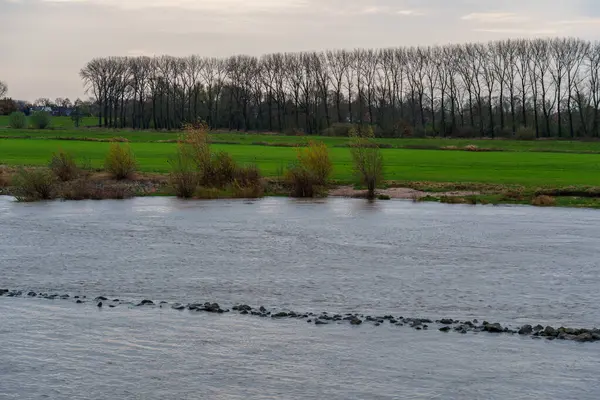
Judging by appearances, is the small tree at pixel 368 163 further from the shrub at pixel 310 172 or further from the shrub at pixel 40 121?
the shrub at pixel 40 121

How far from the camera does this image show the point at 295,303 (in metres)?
21.1

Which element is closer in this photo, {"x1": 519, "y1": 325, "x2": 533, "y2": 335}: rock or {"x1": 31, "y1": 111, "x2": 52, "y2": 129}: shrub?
{"x1": 519, "y1": 325, "x2": 533, "y2": 335}: rock

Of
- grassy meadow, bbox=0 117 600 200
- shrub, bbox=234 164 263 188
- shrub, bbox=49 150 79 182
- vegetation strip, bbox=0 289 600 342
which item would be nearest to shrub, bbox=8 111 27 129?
grassy meadow, bbox=0 117 600 200

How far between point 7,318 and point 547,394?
12.0 metres

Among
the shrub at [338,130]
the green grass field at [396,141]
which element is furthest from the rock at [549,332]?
the shrub at [338,130]

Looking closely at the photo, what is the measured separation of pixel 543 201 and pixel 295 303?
28033 mm

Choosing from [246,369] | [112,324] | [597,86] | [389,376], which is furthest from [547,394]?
[597,86]

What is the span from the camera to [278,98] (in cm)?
13812

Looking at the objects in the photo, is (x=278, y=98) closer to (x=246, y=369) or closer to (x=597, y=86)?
(x=597, y=86)

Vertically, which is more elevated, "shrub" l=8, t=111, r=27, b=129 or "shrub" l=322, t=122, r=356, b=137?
"shrub" l=8, t=111, r=27, b=129

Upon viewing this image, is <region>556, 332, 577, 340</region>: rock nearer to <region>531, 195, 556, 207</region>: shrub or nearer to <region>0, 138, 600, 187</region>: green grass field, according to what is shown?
<region>531, 195, 556, 207</region>: shrub

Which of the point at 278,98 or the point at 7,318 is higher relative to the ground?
the point at 278,98

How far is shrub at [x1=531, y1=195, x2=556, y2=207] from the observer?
149 feet

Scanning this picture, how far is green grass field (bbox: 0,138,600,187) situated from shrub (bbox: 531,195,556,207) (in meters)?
5.53
